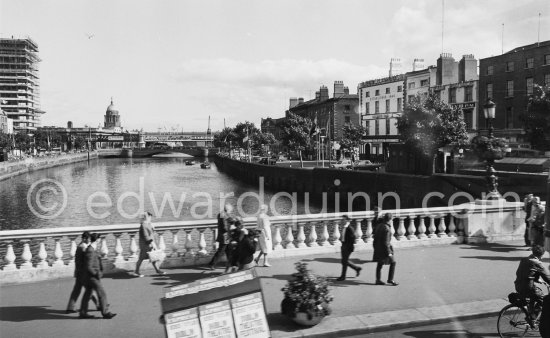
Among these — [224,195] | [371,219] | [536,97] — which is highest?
[536,97]

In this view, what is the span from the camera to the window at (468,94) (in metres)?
61.9

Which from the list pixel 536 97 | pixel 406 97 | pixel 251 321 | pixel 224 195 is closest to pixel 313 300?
pixel 251 321

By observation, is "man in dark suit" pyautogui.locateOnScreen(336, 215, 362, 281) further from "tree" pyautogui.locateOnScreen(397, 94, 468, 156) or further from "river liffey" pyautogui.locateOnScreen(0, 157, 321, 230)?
"tree" pyautogui.locateOnScreen(397, 94, 468, 156)

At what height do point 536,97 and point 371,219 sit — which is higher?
point 536,97

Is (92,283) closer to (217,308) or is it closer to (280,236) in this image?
(217,308)

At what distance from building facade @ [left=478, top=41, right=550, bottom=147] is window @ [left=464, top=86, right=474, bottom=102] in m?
3.10

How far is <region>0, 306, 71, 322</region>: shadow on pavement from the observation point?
9.37 m

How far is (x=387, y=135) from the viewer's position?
8081 cm

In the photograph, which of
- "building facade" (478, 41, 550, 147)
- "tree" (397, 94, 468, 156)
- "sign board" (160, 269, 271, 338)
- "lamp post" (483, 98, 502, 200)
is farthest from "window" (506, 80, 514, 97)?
"sign board" (160, 269, 271, 338)

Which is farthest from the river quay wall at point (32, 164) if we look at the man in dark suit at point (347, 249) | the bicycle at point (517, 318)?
the bicycle at point (517, 318)

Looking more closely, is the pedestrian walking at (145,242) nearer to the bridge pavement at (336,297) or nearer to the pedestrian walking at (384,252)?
the bridge pavement at (336,297)

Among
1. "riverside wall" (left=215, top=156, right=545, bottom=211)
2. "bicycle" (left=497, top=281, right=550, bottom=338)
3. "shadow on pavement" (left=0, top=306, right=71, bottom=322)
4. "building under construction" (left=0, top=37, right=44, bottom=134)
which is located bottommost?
"riverside wall" (left=215, top=156, right=545, bottom=211)

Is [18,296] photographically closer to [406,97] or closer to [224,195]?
[224,195]

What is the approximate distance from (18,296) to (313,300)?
260 inches
